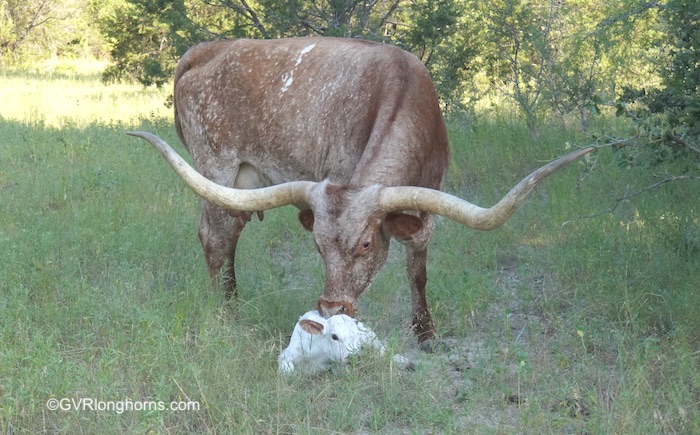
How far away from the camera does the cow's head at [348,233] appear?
482 centimetres

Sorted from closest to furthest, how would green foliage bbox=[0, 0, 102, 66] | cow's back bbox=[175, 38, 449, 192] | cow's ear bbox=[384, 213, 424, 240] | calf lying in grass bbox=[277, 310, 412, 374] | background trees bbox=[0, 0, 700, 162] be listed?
calf lying in grass bbox=[277, 310, 412, 374] → cow's ear bbox=[384, 213, 424, 240] → cow's back bbox=[175, 38, 449, 192] → background trees bbox=[0, 0, 700, 162] → green foliage bbox=[0, 0, 102, 66]

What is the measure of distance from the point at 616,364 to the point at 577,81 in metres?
5.27

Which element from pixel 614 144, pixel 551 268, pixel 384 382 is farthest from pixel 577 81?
pixel 384 382

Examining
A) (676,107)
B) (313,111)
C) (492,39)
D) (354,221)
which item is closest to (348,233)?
(354,221)

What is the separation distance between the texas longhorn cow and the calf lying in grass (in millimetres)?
111

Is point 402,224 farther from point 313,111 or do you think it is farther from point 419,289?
point 313,111

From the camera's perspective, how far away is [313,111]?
5.91m

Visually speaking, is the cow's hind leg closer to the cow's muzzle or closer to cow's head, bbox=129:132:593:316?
cow's head, bbox=129:132:593:316

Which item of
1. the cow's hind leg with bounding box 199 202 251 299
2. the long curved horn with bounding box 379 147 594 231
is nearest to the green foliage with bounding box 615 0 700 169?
the long curved horn with bounding box 379 147 594 231

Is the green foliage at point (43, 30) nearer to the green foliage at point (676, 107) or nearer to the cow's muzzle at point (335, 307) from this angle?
the green foliage at point (676, 107)

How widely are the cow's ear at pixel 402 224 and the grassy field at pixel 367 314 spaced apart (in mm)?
601

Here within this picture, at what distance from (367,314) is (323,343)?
1.37m

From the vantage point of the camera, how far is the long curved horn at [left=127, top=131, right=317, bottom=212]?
5.07 meters

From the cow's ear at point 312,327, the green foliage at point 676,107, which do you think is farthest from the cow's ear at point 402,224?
the green foliage at point 676,107
